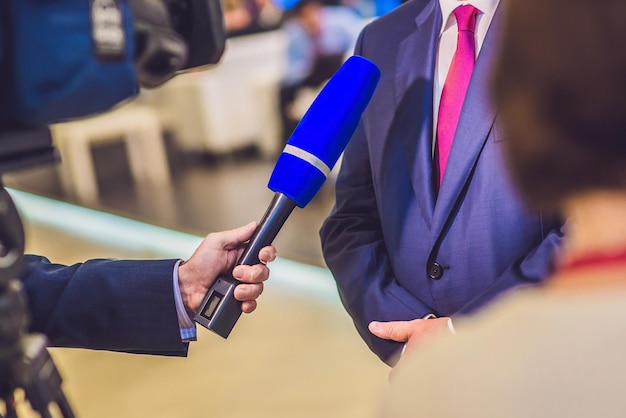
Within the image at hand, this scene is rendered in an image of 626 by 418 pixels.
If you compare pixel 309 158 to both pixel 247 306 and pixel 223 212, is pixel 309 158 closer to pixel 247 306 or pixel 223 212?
pixel 247 306

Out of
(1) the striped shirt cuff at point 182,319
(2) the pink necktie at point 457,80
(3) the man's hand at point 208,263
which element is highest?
(2) the pink necktie at point 457,80

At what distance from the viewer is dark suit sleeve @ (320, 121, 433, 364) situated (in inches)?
57.7

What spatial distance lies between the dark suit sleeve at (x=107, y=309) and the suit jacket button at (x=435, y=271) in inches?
17.1

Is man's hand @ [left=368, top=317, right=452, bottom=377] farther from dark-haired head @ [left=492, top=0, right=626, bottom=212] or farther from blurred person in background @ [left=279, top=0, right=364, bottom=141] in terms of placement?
blurred person in background @ [left=279, top=0, right=364, bottom=141]

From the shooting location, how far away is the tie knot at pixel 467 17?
145cm

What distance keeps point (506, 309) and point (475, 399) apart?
0.27ft

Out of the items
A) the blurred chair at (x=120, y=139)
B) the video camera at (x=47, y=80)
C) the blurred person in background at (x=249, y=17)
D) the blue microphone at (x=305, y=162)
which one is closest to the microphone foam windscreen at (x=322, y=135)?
the blue microphone at (x=305, y=162)

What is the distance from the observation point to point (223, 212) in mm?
5648

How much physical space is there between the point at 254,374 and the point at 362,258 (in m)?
2.11

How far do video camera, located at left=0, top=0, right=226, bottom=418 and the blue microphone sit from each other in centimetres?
36

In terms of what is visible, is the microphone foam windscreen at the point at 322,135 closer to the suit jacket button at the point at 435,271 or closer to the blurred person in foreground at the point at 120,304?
Result: the blurred person in foreground at the point at 120,304

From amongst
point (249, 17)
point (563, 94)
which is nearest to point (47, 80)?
point (563, 94)

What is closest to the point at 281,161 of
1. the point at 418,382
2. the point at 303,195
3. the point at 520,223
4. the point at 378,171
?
the point at 303,195

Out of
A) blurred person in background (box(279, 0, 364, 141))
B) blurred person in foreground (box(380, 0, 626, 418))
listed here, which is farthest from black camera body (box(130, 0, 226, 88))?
blurred person in background (box(279, 0, 364, 141))
